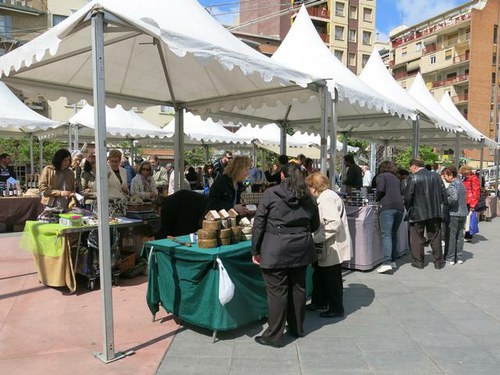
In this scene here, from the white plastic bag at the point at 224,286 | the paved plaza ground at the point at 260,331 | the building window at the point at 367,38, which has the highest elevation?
the building window at the point at 367,38

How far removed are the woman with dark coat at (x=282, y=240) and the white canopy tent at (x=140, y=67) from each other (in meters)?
1.26

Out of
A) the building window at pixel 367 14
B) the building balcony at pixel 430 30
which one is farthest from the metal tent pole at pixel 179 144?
the building window at pixel 367 14

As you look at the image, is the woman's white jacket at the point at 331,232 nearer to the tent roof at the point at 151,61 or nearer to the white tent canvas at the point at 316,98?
the tent roof at the point at 151,61

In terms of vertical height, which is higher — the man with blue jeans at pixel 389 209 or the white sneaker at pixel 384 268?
the man with blue jeans at pixel 389 209

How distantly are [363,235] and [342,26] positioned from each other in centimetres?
5570

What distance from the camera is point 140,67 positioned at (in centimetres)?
620

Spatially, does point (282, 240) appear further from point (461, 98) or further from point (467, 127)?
point (461, 98)

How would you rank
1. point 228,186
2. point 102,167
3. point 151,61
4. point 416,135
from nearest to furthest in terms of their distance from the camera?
point 102,167
point 228,186
point 151,61
point 416,135

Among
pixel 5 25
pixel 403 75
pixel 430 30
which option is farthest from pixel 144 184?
pixel 403 75

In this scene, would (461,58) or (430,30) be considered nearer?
(461,58)

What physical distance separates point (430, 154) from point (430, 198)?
94.4 feet

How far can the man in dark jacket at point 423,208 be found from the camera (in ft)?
22.1

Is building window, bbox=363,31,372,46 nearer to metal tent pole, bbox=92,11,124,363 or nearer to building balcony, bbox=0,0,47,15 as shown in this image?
building balcony, bbox=0,0,47,15

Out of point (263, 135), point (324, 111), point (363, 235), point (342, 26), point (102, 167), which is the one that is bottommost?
point (363, 235)
